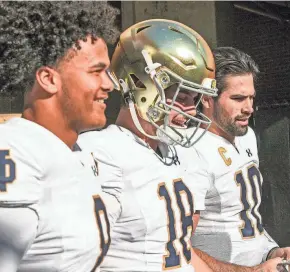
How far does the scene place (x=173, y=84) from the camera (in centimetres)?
270

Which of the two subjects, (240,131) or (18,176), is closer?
(18,176)

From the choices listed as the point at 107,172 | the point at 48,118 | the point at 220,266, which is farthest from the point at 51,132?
the point at 220,266

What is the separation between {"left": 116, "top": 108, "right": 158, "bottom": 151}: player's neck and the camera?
2.69 m

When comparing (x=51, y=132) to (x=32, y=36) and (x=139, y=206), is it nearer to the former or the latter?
(x=32, y=36)

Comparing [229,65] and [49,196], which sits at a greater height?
[229,65]

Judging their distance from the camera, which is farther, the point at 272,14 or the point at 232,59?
the point at 272,14

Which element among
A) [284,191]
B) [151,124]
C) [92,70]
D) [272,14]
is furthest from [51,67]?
[272,14]

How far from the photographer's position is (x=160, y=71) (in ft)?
8.84

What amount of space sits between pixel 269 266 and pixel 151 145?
0.78m

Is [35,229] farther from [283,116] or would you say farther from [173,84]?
[283,116]

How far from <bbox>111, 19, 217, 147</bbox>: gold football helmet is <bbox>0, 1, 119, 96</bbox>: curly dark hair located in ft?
2.11

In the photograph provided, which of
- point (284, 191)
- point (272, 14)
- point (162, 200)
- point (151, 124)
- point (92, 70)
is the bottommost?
point (284, 191)

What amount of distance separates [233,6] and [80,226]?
3.45 meters

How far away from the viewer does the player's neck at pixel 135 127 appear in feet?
8.82
